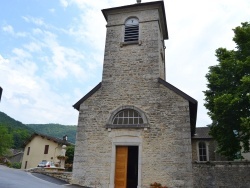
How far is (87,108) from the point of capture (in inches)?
523

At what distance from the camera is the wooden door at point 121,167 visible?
38.3 ft

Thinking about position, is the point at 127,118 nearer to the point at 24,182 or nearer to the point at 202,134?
the point at 24,182

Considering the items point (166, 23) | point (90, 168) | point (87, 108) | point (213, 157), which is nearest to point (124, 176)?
point (90, 168)

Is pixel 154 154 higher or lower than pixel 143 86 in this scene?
lower

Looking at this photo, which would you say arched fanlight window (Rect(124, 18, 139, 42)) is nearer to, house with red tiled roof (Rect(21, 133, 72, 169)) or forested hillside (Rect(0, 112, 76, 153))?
house with red tiled roof (Rect(21, 133, 72, 169))

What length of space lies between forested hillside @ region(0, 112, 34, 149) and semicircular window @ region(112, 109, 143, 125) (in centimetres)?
4874

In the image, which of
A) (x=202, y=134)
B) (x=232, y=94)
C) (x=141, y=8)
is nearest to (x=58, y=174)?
(x=232, y=94)

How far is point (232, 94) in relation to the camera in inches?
503

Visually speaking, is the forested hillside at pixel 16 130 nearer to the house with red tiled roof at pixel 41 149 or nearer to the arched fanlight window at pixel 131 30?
the house with red tiled roof at pixel 41 149

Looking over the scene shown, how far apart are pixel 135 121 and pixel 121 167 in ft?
7.96

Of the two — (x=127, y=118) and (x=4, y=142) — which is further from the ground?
(x=4, y=142)

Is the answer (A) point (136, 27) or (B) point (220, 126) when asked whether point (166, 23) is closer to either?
(A) point (136, 27)

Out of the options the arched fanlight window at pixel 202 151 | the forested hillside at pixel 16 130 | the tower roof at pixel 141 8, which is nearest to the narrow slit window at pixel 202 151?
the arched fanlight window at pixel 202 151

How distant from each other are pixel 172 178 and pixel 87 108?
578 cm
